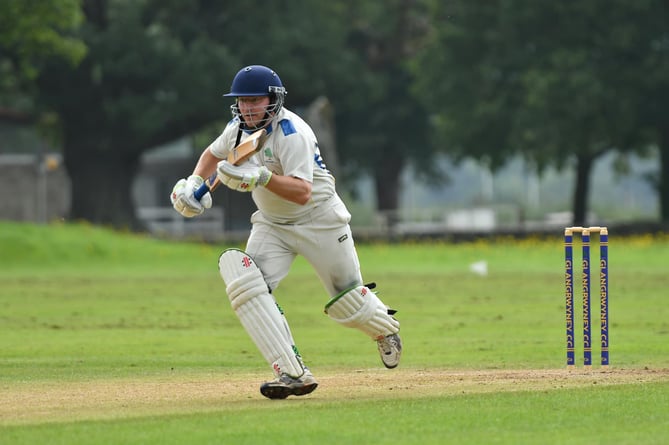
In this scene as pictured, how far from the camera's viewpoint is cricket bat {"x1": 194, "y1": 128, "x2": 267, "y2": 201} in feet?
30.0

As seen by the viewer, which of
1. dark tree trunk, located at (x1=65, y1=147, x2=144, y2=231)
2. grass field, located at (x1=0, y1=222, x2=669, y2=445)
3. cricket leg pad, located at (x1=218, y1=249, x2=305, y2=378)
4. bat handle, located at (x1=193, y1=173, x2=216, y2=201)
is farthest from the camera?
dark tree trunk, located at (x1=65, y1=147, x2=144, y2=231)

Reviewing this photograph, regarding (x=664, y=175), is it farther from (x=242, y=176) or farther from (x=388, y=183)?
(x=242, y=176)

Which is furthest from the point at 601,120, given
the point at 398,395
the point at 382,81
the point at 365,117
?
the point at 398,395

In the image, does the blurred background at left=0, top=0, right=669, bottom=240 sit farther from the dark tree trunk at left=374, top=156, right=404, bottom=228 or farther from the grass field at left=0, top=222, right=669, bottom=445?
the grass field at left=0, top=222, right=669, bottom=445

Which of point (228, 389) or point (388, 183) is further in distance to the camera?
point (388, 183)

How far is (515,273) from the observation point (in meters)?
25.9

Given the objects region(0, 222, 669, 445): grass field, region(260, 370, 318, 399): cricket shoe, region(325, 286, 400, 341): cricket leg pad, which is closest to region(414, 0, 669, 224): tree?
region(0, 222, 669, 445): grass field

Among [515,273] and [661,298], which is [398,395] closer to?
[661,298]

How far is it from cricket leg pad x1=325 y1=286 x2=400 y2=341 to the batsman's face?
1.22 metres

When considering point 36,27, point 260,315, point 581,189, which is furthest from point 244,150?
point 581,189

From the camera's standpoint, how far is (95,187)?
41.8 metres

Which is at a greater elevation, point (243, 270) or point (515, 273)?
point (243, 270)

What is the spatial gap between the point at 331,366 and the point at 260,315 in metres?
2.86

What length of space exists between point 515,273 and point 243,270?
55.4ft
